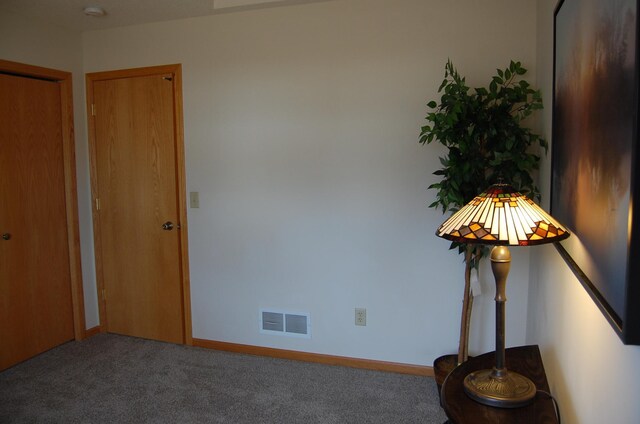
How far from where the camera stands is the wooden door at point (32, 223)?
3.05 metres

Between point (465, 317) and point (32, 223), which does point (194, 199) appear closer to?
point (32, 223)

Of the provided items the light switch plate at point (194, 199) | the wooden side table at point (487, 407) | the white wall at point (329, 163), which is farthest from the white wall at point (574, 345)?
the light switch plate at point (194, 199)

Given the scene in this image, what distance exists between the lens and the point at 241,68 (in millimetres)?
3096

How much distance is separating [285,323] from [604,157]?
100 inches

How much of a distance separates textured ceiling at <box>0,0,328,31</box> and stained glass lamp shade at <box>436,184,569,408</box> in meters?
2.09

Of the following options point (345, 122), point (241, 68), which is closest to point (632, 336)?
point (345, 122)

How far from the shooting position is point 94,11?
2.99 meters

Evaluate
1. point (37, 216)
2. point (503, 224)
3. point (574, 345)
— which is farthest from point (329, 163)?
point (37, 216)

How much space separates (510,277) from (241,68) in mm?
2170

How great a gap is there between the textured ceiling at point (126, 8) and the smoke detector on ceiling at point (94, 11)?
0.08 ft

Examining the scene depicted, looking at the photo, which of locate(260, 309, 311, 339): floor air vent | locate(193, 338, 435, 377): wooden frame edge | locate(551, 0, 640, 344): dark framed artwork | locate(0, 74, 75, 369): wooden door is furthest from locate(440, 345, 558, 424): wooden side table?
locate(0, 74, 75, 369): wooden door

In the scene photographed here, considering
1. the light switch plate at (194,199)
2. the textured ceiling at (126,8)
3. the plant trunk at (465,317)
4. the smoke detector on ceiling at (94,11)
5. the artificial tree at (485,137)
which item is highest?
the textured ceiling at (126,8)

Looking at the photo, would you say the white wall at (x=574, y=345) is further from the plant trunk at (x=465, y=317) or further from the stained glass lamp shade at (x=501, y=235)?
the plant trunk at (x=465, y=317)

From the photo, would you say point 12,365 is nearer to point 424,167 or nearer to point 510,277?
point 424,167
